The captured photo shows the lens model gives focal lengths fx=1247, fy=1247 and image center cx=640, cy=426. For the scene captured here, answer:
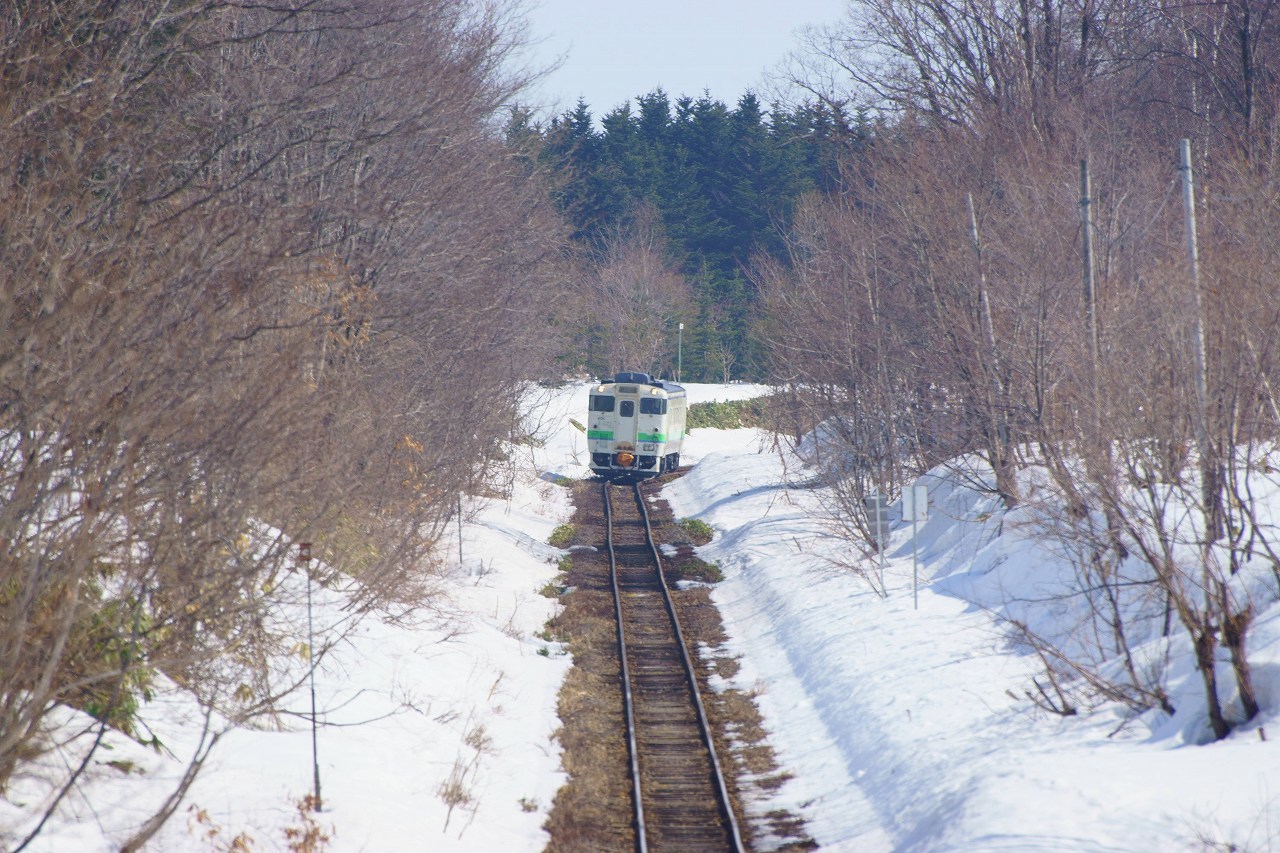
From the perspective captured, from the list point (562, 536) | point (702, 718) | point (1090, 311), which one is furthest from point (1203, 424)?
point (562, 536)

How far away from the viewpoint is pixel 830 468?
78.0 feet

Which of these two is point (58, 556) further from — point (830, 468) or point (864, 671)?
point (830, 468)

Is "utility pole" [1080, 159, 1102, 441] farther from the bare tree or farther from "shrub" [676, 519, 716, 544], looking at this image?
"shrub" [676, 519, 716, 544]

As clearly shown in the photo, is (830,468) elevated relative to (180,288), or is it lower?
lower

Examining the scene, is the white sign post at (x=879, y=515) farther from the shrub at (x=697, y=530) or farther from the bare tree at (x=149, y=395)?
the shrub at (x=697, y=530)

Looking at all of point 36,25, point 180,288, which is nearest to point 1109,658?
point 180,288

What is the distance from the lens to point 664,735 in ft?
46.8

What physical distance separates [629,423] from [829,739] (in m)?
25.9

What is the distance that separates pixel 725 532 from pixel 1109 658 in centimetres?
1683

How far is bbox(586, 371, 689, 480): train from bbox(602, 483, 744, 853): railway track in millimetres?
14653

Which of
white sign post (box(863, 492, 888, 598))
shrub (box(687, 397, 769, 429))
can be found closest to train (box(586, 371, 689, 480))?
white sign post (box(863, 492, 888, 598))

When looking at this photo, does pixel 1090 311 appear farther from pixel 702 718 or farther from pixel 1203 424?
pixel 702 718

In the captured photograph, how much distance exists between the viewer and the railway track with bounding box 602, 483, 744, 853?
11.3m

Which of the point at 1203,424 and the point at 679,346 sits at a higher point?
the point at 679,346
